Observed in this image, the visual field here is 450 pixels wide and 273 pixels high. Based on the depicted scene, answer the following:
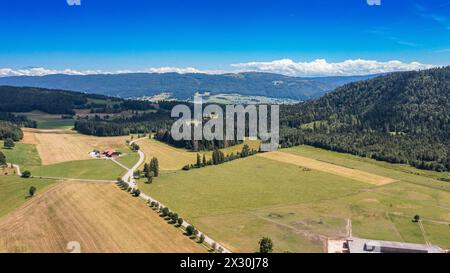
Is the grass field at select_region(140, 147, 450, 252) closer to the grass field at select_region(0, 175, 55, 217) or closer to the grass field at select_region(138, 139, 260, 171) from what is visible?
the grass field at select_region(138, 139, 260, 171)

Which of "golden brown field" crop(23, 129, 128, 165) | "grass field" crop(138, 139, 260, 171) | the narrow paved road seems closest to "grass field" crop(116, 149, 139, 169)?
the narrow paved road

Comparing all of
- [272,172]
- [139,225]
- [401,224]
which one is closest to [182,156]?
[272,172]

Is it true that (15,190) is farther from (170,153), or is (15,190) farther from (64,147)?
(170,153)
